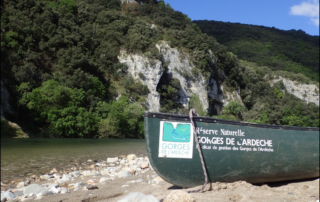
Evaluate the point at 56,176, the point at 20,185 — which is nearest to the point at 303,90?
the point at 56,176

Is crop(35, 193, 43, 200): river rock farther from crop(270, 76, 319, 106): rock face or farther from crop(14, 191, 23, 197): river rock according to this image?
crop(270, 76, 319, 106): rock face

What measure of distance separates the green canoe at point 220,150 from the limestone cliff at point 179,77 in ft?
135

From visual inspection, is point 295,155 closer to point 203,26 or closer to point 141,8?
point 141,8

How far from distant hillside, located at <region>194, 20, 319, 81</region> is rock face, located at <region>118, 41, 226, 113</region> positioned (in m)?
49.0

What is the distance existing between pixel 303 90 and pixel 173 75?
170 ft

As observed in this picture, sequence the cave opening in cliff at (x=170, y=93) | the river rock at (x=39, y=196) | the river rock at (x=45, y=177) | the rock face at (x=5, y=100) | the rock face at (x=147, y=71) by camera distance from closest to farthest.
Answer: the river rock at (x=39, y=196) → the river rock at (x=45, y=177) → the rock face at (x=5, y=100) → the rock face at (x=147, y=71) → the cave opening in cliff at (x=170, y=93)

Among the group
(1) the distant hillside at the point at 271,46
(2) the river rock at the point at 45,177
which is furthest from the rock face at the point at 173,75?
(1) the distant hillside at the point at 271,46

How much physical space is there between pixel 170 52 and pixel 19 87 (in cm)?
2977

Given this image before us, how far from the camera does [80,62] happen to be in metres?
43.6

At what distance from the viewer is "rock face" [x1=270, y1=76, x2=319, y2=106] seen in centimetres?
8244

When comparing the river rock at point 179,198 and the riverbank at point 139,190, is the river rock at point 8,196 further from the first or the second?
the river rock at point 179,198

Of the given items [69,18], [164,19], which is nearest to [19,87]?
[69,18]

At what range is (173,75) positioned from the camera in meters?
53.9

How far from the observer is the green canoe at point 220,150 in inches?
178
